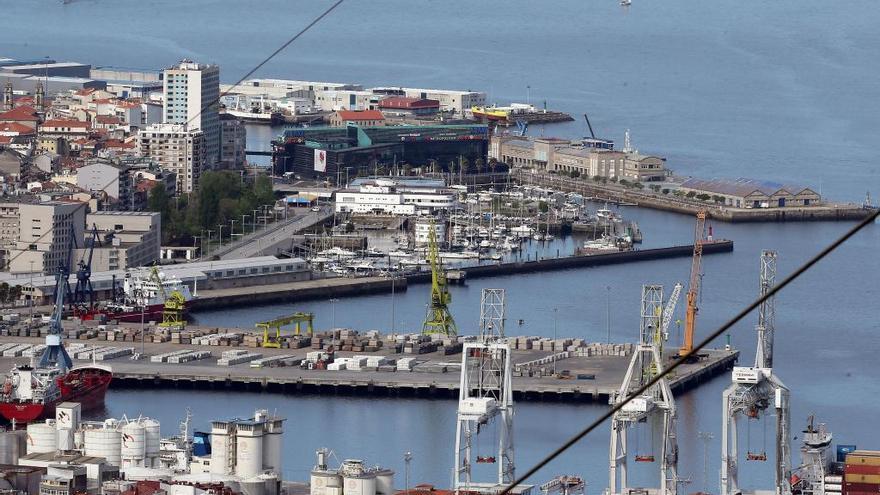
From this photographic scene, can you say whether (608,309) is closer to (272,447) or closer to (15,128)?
(272,447)

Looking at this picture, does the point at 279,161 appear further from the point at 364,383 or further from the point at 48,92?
the point at 364,383

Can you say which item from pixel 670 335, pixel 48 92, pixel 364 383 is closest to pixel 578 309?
pixel 670 335

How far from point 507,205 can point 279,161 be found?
2.75 m

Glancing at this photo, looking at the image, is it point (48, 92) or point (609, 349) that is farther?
point (48, 92)

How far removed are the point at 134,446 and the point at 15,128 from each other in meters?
14.9

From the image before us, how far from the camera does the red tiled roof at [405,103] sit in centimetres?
2814

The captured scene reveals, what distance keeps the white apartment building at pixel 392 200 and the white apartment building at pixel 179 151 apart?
1.54 meters

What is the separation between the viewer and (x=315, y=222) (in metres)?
20.5

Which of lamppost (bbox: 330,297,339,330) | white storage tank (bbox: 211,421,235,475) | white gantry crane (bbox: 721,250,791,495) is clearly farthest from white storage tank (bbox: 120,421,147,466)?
lamppost (bbox: 330,297,339,330)

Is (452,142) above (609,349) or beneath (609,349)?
above

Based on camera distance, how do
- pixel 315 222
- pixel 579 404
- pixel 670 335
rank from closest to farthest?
pixel 579 404 < pixel 670 335 < pixel 315 222

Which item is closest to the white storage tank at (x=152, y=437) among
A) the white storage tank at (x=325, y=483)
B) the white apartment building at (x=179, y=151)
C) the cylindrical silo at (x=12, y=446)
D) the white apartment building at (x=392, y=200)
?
the cylindrical silo at (x=12, y=446)

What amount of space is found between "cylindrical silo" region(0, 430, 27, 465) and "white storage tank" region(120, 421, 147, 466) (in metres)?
0.40

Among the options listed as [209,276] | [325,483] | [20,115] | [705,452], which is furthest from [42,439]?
[20,115]
